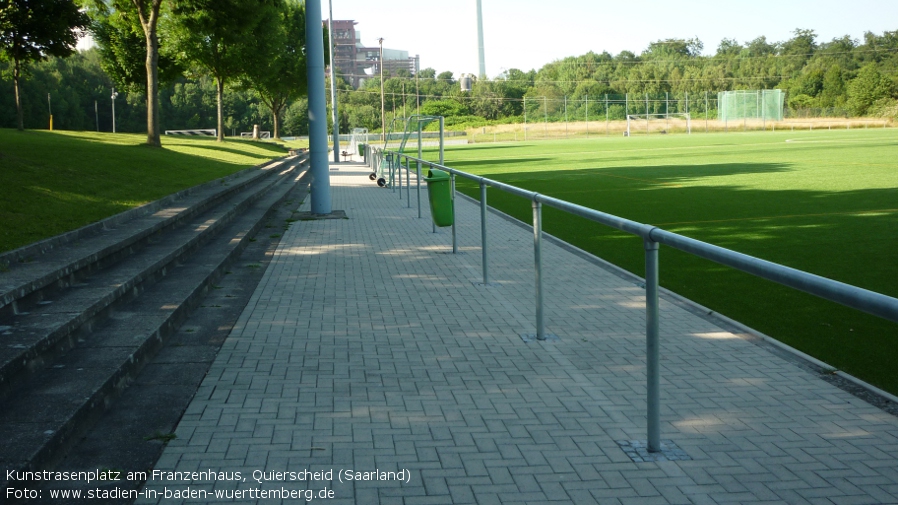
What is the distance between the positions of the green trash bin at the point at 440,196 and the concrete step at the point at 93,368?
11.0 feet

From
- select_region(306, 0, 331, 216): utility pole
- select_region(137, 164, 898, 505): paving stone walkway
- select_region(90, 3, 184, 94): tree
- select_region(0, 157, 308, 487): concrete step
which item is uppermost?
select_region(90, 3, 184, 94): tree

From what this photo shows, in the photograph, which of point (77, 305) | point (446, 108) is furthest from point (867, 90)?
point (77, 305)

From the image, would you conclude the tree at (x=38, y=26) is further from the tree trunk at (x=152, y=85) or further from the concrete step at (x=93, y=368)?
the concrete step at (x=93, y=368)

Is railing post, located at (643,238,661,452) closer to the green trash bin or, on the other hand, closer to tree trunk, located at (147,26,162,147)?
the green trash bin

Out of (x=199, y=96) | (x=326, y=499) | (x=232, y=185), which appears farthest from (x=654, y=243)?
(x=199, y=96)

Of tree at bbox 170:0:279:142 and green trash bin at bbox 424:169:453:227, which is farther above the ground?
tree at bbox 170:0:279:142

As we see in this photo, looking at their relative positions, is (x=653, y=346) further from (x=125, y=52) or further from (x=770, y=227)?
(x=125, y=52)

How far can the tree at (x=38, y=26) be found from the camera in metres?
18.5

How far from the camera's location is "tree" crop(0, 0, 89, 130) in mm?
18547

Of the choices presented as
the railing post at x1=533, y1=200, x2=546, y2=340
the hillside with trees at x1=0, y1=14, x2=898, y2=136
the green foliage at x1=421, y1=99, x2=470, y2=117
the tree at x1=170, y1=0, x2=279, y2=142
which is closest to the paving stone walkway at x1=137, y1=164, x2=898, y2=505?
the railing post at x1=533, y1=200, x2=546, y2=340

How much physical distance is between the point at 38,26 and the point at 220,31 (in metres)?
10.3

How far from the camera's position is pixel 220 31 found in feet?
108

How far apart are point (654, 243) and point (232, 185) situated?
1448 cm

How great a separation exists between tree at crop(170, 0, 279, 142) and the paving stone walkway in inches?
865
